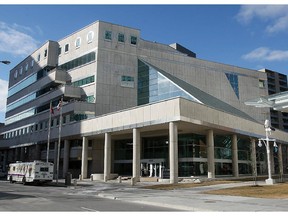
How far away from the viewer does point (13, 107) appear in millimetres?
91812

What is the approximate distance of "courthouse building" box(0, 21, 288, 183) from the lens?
145 ft

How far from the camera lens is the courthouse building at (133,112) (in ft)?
145

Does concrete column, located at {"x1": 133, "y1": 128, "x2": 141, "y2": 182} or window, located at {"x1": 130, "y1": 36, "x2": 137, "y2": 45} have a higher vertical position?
window, located at {"x1": 130, "y1": 36, "x2": 137, "y2": 45}

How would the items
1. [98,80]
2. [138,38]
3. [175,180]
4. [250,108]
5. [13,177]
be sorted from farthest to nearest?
1. [250,108]
2. [138,38]
3. [98,80]
4. [13,177]
5. [175,180]

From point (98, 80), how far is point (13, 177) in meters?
22.1

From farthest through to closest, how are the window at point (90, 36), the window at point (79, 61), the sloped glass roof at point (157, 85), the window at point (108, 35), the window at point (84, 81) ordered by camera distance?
the window at point (90, 36) < the window at point (79, 61) < the window at point (108, 35) < the window at point (84, 81) < the sloped glass roof at point (157, 85)

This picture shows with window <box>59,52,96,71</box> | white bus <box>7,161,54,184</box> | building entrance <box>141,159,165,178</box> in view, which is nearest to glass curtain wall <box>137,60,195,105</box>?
window <box>59,52,96,71</box>

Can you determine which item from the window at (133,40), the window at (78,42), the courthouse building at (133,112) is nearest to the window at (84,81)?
the courthouse building at (133,112)

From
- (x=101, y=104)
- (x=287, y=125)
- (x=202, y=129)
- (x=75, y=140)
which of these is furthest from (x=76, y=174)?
(x=287, y=125)

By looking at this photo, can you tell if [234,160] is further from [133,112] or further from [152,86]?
[152,86]

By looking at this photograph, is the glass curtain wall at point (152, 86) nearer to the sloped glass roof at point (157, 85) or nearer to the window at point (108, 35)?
the sloped glass roof at point (157, 85)

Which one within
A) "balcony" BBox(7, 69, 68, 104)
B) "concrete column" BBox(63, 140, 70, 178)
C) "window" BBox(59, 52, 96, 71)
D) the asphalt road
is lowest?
the asphalt road

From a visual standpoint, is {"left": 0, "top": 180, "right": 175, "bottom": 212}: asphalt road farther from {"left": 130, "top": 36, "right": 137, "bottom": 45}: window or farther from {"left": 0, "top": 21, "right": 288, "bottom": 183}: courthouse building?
{"left": 130, "top": 36, "right": 137, "bottom": 45}: window
